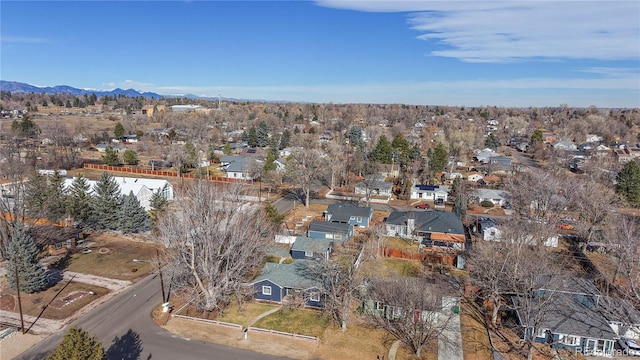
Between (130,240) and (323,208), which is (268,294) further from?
(323,208)

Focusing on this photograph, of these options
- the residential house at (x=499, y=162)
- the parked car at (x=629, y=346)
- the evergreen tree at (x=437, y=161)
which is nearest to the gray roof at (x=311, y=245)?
the parked car at (x=629, y=346)

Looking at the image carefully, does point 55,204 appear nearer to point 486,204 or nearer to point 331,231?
point 331,231

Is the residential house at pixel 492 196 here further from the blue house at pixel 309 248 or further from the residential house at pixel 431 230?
the blue house at pixel 309 248

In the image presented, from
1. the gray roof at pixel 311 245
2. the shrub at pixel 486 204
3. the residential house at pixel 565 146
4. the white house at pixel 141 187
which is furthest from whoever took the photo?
the residential house at pixel 565 146

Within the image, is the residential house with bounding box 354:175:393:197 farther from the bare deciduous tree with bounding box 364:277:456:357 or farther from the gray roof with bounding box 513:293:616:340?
the gray roof with bounding box 513:293:616:340

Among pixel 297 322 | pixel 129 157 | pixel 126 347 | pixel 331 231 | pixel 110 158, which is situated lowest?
pixel 126 347

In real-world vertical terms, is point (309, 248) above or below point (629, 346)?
above

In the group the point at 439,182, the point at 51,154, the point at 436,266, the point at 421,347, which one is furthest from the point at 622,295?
the point at 51,154

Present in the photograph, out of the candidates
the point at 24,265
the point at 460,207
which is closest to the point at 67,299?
the point at 24,265
